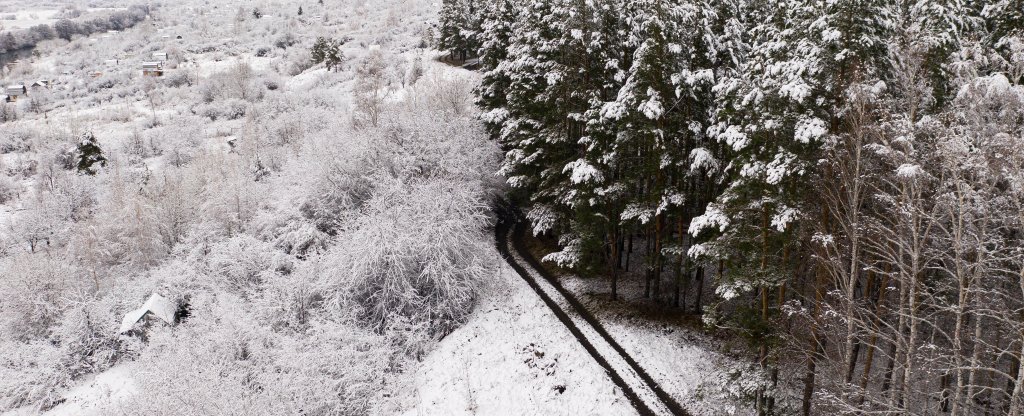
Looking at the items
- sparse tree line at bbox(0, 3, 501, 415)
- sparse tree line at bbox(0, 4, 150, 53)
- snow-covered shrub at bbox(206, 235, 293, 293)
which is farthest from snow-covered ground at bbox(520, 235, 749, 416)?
sparse tree line at bbox(0, 4, 150, 53)

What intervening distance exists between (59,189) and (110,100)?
1736 inches

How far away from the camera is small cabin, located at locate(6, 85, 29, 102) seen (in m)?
84.0

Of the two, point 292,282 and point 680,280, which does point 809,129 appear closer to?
point 680,280

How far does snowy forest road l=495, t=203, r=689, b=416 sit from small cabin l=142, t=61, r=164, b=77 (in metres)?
88.0

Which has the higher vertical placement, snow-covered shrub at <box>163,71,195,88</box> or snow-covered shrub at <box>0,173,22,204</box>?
snow-covered shrub at <box>163,71,195,88</box>

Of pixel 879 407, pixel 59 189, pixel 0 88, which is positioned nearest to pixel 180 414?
pixel 879 407

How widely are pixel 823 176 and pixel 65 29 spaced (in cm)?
18538

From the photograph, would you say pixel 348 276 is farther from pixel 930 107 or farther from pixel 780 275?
pixel 930 107

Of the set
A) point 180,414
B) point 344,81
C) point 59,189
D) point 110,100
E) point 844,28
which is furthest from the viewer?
point 110,100

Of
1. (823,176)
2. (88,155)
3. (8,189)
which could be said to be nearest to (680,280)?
(823,176)

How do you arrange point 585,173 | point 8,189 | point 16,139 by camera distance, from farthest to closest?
point 16,139
point 8,189
point 585,173

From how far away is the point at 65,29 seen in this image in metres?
141

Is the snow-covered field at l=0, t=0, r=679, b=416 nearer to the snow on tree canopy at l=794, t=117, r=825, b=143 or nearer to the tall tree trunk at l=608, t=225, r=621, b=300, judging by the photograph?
the tall tree trunk at l=608, t=225, r=621, b=300

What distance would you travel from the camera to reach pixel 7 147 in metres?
65.6
